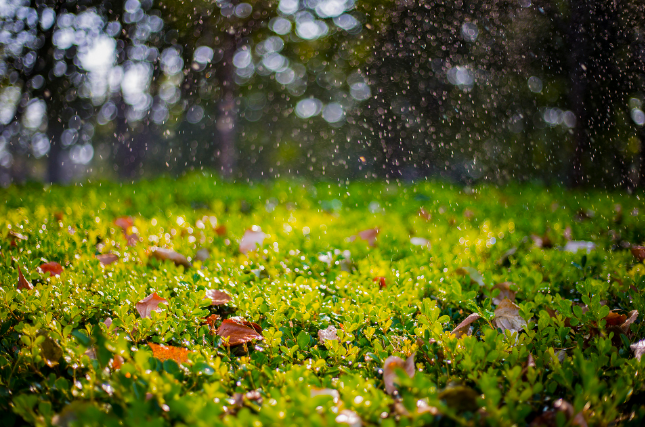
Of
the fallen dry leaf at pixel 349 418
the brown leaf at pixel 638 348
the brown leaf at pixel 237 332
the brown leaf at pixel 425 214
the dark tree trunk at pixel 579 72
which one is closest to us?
the fallen dry leaf at pixel 349 418

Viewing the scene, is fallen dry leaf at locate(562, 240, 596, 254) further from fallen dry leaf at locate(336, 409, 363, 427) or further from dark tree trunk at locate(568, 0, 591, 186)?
dark tree trunk at locate(568, 0, 591, 186)

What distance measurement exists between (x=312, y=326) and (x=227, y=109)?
8340 mm

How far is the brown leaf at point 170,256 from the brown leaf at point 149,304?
1.62 ft

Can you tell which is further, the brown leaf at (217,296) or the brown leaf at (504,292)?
the brown leaf at (504,292)

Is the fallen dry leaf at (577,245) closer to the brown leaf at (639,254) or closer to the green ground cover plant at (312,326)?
the green ground cover plant at (312,326)

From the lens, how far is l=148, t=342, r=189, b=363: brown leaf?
109 centimetres

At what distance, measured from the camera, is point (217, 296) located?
142 cm

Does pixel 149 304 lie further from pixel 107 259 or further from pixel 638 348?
pixel 638 348

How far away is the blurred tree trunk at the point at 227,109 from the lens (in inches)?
280

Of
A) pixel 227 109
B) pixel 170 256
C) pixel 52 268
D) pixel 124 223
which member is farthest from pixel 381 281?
pixel 227 109

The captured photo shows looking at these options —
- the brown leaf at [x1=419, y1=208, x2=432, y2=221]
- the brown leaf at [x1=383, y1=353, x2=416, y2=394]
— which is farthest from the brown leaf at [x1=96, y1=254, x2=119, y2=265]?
the brown leaf at [x1=419, y1=208, x2=432, y2=221]

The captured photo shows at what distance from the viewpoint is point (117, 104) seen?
10.6 m

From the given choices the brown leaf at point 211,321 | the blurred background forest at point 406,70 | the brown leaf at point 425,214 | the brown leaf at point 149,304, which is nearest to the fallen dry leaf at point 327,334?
the brown leaf at point 211,321

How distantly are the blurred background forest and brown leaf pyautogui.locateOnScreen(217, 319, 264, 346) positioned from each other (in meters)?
3.57
